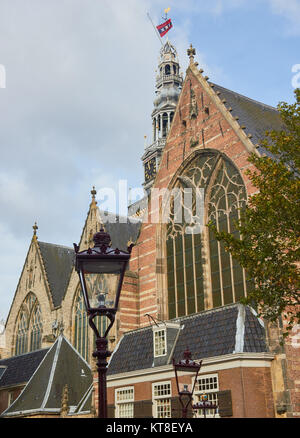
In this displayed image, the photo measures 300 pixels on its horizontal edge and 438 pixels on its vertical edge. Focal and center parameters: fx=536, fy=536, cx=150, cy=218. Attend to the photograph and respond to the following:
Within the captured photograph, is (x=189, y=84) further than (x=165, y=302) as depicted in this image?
Yes

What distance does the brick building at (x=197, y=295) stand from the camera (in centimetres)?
1961

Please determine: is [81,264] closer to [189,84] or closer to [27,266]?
[189,84]

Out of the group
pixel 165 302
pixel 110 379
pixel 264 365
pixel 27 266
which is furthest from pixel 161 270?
pixel 27 266

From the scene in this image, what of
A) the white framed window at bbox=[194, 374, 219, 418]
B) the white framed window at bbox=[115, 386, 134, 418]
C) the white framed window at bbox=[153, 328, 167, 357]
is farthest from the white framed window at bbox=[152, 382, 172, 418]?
the white framed window at bbox=[153, 328, 167, 357]

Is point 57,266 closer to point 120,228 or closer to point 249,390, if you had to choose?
point 120,228

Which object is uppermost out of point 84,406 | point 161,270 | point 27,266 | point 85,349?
point 27,266

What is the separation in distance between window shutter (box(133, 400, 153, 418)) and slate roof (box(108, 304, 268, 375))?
1561 mm

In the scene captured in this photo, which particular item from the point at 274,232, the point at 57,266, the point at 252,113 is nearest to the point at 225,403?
the point at 274,232

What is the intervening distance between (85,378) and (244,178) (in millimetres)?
15432

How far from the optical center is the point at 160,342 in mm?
23484

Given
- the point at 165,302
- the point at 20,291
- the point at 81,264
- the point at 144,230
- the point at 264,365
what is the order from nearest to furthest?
1. the point at 81,264
2. the point at 264,365
3. the point at 165,302
4. the point at 144,230
5. the point at 20,291

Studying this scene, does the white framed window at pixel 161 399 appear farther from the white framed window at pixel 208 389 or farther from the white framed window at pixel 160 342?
the white framed window at pixel 160 342

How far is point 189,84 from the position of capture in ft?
101

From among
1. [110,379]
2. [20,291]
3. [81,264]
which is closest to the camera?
[81,264]
